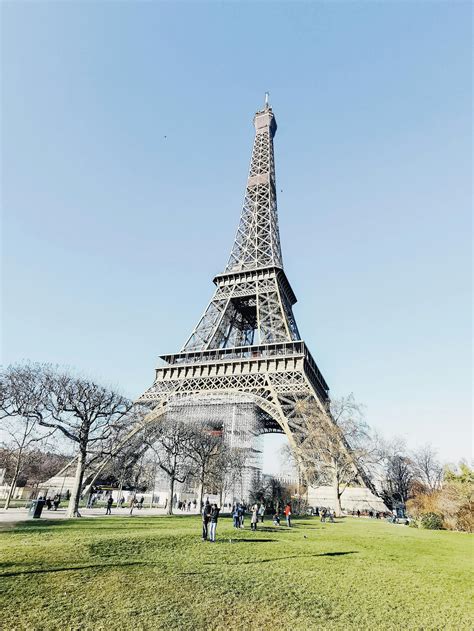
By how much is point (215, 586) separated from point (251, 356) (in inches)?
1468

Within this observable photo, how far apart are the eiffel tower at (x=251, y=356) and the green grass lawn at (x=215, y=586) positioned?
74.9 ft

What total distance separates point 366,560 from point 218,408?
3592 cm

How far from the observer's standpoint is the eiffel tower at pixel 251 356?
38781 mm

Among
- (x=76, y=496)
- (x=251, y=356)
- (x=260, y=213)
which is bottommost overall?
(x=76, y=496)

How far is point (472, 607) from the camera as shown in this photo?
7484mm

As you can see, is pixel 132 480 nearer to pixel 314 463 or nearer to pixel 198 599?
pixel 314 463

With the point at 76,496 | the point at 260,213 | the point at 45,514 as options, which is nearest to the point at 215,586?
the point at 76,496

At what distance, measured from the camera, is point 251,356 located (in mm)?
44781

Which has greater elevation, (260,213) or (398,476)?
(260,213)

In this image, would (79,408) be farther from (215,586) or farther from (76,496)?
(215,586)

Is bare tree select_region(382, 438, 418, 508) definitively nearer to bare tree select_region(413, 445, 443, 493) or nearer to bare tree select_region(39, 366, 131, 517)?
bare tree select_region(413, 445, 443, 493)

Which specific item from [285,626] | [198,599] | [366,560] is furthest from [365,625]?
[366,560]

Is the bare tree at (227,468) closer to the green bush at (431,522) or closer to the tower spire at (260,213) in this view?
the green bush at (431,522)

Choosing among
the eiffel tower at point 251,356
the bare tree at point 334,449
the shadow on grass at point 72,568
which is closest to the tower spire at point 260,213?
the eiffel tower at point 251,356
